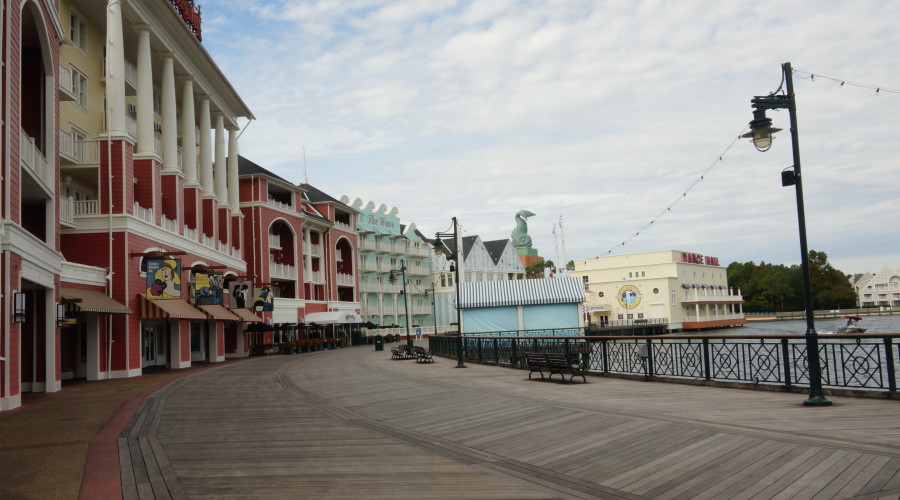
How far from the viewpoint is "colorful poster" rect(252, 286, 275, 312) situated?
4297 centimetres

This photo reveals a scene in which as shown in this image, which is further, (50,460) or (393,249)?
(393,249)

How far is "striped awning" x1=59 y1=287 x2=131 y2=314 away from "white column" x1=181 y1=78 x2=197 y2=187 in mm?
12592

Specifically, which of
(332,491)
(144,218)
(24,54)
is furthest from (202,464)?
(144,218)

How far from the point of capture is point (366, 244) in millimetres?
79125

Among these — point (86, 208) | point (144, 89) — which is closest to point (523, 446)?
point (86, 208)

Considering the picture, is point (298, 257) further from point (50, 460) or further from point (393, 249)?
point (50, 460)

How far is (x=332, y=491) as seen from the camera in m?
7.38

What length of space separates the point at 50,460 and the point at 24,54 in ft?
52.7

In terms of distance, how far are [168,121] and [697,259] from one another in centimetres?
8119

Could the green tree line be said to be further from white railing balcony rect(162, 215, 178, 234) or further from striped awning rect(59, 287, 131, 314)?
striped awning rect(59, 287, 131, 314)

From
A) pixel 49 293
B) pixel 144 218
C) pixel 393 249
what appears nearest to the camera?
pixel 49 293

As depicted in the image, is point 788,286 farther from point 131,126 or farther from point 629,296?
point 131,126

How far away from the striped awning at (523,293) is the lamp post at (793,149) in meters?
30.6

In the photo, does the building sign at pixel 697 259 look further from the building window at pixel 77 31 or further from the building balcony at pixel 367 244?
the building window at pixel 77 31
